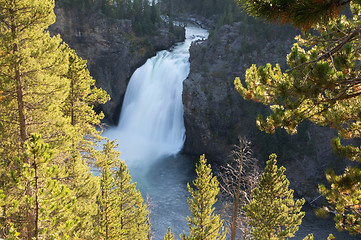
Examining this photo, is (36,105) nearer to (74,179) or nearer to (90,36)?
(74,179)

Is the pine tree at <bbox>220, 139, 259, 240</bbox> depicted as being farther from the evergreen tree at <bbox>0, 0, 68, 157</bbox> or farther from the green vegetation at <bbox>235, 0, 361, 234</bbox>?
the evergreen tree at <bbox>0, 0, 68, 157</bbox>

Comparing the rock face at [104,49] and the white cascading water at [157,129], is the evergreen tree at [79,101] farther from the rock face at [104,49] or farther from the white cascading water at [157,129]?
the rock face at [104,49]

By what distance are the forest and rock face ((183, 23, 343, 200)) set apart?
20626 millimetres

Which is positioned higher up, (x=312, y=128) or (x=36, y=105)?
(x=36, y=105)

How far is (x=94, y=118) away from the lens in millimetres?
13477

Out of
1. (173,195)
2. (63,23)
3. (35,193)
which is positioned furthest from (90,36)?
(35,193)

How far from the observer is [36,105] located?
28.9 ft

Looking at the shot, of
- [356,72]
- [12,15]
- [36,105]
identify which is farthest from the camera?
[36,105]

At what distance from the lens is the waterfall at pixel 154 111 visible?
127ft

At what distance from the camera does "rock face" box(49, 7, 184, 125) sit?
150 feet

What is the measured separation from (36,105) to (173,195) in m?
21.8

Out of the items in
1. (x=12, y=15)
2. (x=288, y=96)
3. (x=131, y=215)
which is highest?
(x=12, y=15)

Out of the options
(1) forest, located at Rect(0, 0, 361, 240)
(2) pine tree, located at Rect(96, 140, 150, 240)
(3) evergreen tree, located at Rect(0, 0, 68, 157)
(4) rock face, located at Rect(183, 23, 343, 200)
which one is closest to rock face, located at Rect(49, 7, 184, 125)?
(4) rock face, located at Rect(183, 23, 343, 200)

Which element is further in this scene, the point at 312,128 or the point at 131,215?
the point at 312,128
